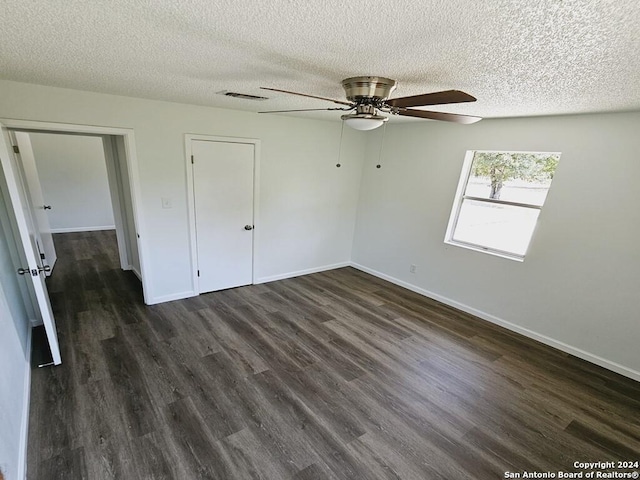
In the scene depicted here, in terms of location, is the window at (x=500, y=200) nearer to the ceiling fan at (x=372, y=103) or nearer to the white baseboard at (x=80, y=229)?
the ceiling fan at (x=372, y=103)

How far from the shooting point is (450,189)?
379 cm

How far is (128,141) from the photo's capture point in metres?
2.97

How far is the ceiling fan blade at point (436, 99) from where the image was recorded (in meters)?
1.45

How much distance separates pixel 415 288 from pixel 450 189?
4.99 ft

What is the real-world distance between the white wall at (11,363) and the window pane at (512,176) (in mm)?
4471

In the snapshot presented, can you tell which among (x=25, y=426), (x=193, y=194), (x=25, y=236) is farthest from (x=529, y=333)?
(x=25, y=236)

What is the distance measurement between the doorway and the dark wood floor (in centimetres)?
51

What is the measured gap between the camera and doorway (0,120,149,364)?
7.07ft

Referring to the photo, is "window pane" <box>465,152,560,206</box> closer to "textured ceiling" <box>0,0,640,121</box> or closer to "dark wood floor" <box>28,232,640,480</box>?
"textured ceiling" <box>0,0,640,121</box>

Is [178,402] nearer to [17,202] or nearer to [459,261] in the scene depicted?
[17,202]

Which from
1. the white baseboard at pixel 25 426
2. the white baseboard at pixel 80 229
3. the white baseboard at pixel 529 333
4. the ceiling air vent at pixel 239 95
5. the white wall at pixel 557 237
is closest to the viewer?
the white baseboard at pixel 25 426

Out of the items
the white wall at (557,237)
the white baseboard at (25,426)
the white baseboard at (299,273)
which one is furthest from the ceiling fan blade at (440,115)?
the white baseboard at (299,273)

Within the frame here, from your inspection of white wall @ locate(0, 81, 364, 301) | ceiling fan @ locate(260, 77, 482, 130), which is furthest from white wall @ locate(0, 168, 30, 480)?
ceiling fan @ locate(260, 77, 482, 130)

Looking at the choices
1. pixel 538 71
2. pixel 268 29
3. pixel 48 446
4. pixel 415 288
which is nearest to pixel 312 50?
pixel 268 29
